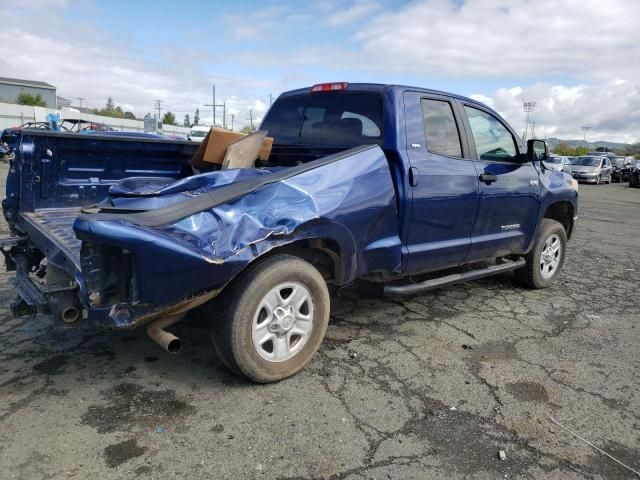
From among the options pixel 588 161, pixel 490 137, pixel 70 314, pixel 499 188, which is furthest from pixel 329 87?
pixel 588 161

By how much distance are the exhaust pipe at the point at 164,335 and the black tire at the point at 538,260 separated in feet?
13.3

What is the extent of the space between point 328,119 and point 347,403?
2.41 m

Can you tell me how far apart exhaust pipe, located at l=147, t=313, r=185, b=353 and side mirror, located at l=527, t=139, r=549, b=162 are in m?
3.76

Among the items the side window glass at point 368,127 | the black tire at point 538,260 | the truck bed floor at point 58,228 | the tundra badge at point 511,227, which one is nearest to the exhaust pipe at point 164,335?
the truck bed floor at point 58,228

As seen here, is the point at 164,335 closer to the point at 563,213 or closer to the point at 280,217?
the point at 280,217

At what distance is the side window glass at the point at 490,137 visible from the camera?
4.70 m

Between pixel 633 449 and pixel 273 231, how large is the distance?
2321 millimetres

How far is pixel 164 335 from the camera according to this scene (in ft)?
9.64

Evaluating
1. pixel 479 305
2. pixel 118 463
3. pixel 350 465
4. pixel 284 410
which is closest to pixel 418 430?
pixel 350 465

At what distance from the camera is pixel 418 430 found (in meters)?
2.88

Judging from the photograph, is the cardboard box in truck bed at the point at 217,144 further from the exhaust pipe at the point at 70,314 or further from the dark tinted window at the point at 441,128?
the exhaust pipe at the point at 70,314

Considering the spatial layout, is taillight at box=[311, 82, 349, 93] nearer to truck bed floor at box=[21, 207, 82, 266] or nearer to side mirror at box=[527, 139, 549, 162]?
side mirror at box=[527, 139, 549, 162]

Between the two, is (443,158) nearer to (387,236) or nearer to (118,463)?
(387,236)

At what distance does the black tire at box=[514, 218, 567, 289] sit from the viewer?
5566 mm
